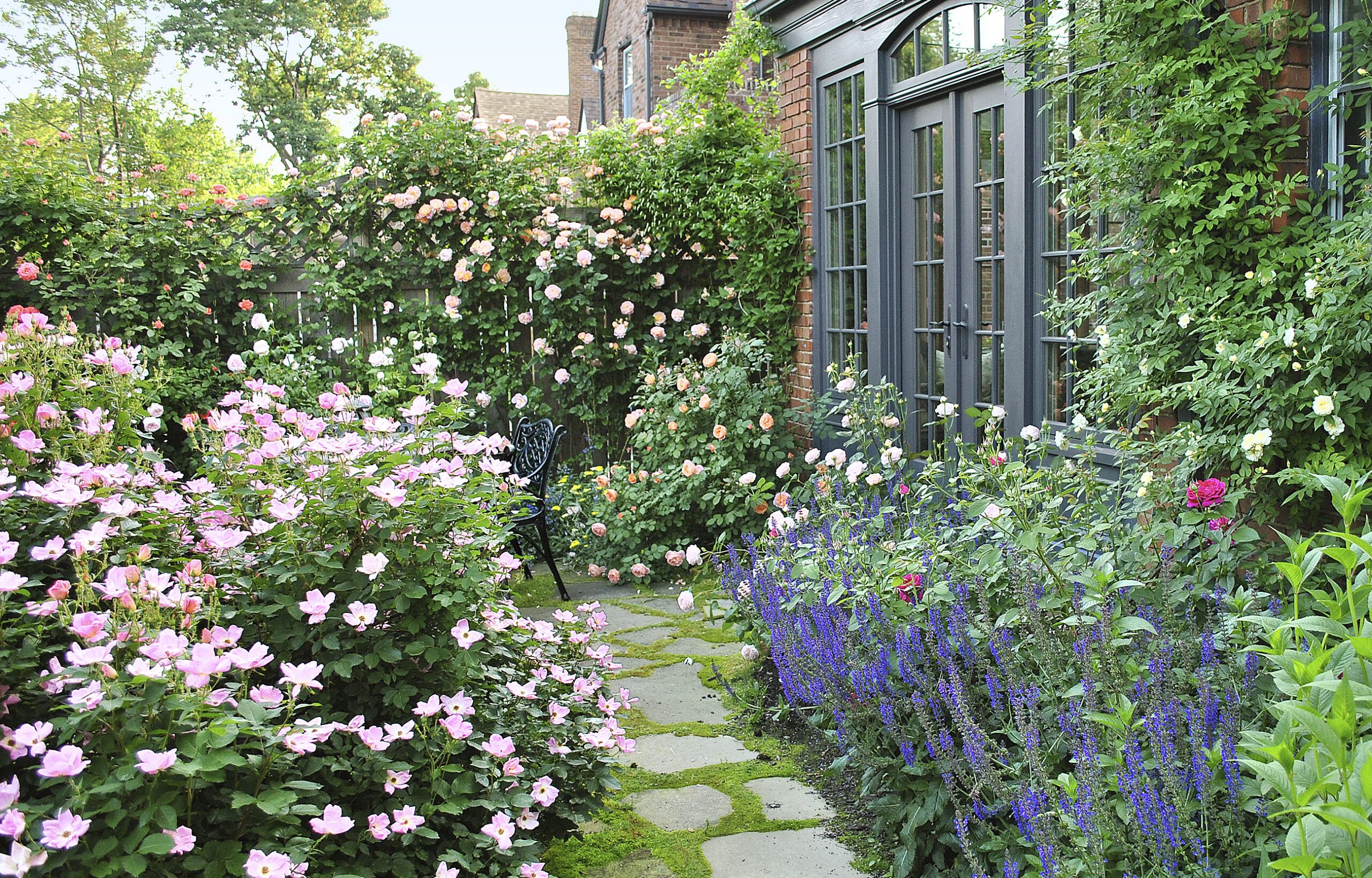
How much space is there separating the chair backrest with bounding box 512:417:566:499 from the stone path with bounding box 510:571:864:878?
1.37 m

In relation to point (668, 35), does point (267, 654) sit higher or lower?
lower

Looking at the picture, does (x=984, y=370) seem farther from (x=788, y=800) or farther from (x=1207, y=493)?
(x=788, y=800)

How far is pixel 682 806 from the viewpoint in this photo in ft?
9.71

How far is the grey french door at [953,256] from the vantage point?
4.83m

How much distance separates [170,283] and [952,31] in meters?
4.68

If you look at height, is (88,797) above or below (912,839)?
above

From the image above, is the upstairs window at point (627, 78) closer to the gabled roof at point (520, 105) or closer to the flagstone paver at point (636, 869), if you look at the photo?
the gabled roof at point (520, 105)

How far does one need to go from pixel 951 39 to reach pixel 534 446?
9.93 ft

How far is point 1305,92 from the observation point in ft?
9.73

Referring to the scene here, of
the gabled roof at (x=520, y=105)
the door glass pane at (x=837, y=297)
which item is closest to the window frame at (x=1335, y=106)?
the door glass pane at (x=837, y=297)

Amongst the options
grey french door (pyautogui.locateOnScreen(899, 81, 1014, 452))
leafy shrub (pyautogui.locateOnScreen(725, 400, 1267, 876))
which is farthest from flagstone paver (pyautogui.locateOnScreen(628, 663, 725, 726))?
grey french door (pyautogui.locateOnScreen(899, 81, 1014, 452))

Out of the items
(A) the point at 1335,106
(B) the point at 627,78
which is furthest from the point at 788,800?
(B) the point at 627,78

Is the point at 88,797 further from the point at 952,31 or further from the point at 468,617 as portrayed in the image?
the point at 952,31

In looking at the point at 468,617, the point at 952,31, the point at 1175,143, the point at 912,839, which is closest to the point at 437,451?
the point at 468,617
